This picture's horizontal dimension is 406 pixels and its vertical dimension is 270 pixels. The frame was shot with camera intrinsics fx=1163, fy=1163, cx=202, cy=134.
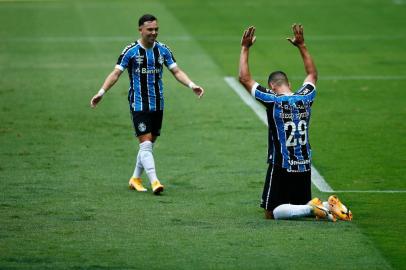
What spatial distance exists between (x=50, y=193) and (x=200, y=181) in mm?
2199

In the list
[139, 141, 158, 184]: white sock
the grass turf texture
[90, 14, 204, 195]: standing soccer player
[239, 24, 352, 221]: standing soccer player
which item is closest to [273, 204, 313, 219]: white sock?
[239, 24, 352, 221]: standing soccer player

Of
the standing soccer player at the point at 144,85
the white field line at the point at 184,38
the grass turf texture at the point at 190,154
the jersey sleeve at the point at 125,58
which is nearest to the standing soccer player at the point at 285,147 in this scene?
the grass turf texture at the point at 190,154

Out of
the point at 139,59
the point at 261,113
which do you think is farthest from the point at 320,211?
the point at 261,113

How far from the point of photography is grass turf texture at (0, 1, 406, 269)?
1219cm

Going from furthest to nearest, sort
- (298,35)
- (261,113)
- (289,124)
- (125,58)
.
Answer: (261,113)
(125,58)
(298,35)
(289,124)

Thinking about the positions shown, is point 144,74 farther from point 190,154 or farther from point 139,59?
point 190,154

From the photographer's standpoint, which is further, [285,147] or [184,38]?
[184,38]

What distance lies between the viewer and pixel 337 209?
44.3 feet

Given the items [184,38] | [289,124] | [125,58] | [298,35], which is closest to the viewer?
[289,124]

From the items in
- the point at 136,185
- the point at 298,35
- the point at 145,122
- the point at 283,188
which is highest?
the point at 298,35

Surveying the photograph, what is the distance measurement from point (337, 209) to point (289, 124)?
1144mm

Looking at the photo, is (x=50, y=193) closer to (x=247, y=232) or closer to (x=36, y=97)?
(x=247, y=232)

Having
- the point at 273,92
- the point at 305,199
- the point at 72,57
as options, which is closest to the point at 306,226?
the point at 305,199

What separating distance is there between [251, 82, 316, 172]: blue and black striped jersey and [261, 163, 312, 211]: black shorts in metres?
0.07
